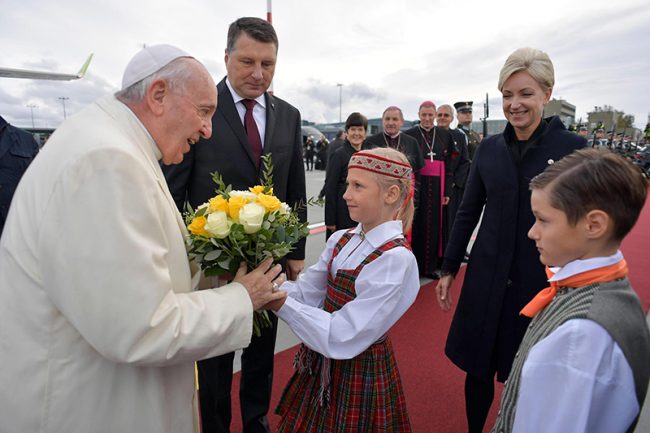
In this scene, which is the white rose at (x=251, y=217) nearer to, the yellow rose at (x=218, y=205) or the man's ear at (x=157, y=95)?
the yellow rose at (x=218, y=205)

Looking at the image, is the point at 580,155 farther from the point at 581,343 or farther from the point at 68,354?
the point at 68,354

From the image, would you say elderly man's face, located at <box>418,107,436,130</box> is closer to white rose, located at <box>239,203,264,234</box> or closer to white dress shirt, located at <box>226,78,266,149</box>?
white dress shirt, located at <box>226,78,266,149</box>

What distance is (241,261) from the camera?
1424 millimetres

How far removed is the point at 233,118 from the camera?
2.16 m

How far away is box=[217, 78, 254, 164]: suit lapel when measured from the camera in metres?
2.15

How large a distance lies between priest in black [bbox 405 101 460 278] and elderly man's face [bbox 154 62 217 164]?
427cm

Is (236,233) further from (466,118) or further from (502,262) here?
(466,118)

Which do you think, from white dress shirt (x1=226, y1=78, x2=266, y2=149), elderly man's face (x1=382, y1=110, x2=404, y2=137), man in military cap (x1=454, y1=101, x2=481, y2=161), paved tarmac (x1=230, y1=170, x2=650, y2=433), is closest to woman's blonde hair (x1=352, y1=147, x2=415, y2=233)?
white dress shirt (x1=226, y1=78, x2=266, y2=149)

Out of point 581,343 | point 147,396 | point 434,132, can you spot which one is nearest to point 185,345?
point 147,396

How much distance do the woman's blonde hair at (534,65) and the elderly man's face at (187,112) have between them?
4.63 feet

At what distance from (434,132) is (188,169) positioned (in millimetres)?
3974

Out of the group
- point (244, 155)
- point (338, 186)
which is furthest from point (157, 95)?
point (338, 186)

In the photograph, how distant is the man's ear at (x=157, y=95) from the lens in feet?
3.94

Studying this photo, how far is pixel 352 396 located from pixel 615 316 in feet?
3.40
